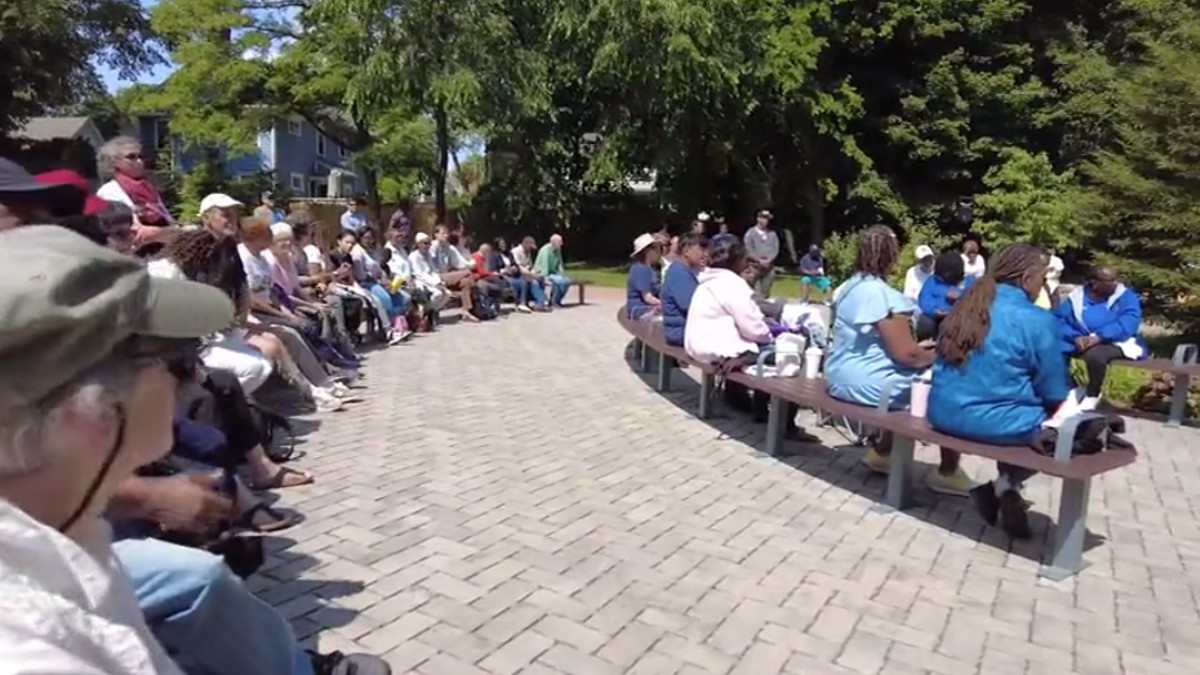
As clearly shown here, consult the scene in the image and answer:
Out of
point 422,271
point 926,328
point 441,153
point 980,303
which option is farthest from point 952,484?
point 441,153

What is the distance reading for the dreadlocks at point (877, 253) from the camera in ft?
19.7

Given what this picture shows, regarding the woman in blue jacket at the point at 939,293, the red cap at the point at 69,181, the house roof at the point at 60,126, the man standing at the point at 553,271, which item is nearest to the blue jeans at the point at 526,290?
the man standing at the point at 553,271

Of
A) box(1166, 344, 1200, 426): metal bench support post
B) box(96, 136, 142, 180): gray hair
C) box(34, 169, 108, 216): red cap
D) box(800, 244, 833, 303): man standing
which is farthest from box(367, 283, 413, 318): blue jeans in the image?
box(800, 244, 833, 303): man standing

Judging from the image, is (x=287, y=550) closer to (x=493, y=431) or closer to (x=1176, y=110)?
(x=493, y=431)

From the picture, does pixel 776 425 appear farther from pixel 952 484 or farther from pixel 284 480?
pixel 284 480

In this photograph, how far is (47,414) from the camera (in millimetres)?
1235

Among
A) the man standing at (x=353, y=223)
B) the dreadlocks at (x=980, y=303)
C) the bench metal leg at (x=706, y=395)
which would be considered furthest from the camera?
the man standing at (x=353, y=223)

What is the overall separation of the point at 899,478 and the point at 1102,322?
457 centimetres

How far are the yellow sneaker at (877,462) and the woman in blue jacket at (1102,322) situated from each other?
3.59 m

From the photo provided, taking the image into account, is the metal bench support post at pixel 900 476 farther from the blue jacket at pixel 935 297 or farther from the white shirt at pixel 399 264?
the white shirt at pixel 399 264

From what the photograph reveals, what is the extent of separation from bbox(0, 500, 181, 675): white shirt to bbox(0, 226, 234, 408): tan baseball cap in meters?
0.17

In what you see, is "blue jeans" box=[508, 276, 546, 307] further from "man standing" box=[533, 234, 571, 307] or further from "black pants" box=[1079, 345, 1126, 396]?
"black pants" box=[1079, 345, 1126, 396]

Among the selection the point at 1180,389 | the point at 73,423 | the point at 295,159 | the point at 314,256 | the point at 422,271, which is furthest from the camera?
the point at 295,159

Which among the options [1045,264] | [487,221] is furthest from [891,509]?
[487,221]
